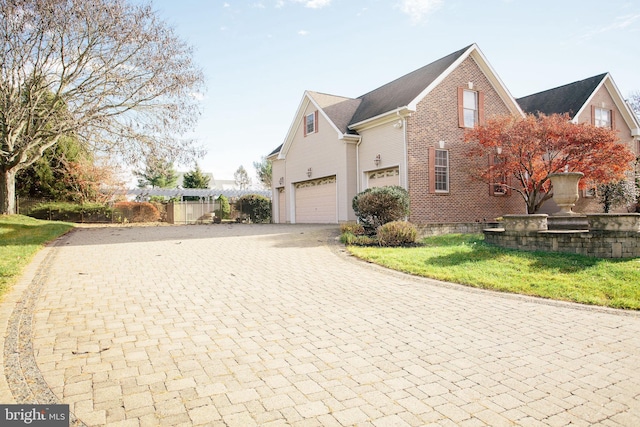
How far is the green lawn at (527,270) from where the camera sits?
20.5 ft

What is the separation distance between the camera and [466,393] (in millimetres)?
2965

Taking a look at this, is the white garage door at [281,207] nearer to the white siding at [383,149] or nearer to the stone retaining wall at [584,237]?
the white siding at [383,149]

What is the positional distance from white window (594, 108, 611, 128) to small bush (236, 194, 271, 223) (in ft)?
65.1

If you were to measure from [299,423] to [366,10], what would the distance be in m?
10.3

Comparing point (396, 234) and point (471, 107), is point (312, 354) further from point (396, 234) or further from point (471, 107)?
point (471, 107)

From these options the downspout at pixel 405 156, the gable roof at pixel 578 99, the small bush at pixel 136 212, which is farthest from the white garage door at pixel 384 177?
the small bush at pixel 136 212

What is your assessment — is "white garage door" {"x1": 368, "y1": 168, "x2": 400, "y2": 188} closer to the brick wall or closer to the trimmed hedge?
the brick wall

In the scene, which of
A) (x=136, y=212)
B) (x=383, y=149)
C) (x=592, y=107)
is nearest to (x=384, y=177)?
(x=383, y=149)

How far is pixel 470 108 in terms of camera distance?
1675 cm

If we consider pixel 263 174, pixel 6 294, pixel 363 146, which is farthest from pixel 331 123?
pixel 263 174

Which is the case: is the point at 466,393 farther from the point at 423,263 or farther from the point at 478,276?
the point at 423,263

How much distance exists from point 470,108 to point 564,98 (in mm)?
8410

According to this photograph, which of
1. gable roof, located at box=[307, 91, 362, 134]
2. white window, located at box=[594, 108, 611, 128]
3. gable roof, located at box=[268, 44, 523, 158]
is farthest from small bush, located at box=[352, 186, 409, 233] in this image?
white window, located at box=[594, 108, 611, 128]

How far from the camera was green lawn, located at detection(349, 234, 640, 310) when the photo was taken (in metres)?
Result: 6.23
